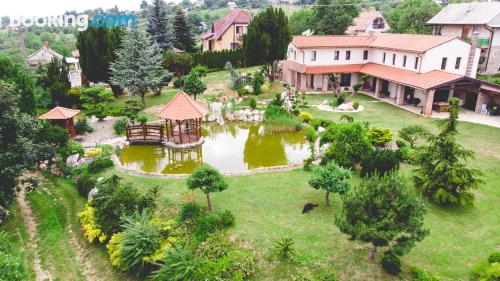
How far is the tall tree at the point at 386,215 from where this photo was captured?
962cm

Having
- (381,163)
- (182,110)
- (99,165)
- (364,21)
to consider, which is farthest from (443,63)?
(364,21)

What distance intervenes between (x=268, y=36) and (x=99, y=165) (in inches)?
900

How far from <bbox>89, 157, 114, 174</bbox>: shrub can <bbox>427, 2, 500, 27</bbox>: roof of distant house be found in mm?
39187

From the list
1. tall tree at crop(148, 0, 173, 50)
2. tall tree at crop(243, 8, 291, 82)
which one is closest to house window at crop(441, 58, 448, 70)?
tall tree at crop(243, 8, 291, 82)

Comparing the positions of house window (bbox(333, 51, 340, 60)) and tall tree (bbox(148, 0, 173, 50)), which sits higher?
tall tree (bbox(148, 0, 173, 50))

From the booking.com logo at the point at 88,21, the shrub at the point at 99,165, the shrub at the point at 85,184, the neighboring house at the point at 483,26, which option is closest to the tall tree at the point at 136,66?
the booking.com logo at the point at 88,21

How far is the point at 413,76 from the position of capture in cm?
2928

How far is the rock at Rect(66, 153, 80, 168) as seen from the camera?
64.3 ft

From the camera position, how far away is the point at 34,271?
503 inches

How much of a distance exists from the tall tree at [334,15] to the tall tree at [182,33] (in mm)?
19814

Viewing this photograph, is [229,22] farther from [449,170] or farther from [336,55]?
[449,170]

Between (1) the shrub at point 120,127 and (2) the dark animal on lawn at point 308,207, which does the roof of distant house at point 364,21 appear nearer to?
(1) the shrub at point 120,127

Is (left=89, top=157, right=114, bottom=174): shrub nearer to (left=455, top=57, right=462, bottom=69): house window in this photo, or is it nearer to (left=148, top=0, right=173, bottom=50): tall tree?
(left=455, top=57, right=462, bottom=69): house window

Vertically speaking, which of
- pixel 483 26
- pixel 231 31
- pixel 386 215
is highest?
pixel 483 26
